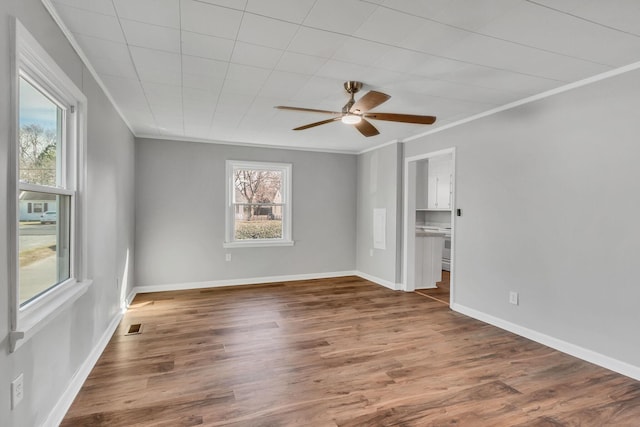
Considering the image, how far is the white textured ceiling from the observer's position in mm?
1848

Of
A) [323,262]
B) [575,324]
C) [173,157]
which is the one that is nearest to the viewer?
[575,324]

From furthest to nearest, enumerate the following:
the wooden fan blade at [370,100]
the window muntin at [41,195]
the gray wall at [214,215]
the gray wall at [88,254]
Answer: the gray wall at [214,215] → the wooden fan blade at [370,100] → the window muntin at [41,195] → the gray wall at [88,254]

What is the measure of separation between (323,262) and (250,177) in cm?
203

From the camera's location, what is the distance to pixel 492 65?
99.9 inches

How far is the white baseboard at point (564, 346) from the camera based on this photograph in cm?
259

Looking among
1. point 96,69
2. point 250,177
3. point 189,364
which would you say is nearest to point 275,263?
point 250,177

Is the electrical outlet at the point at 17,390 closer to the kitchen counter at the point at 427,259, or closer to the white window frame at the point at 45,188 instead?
the white window frame at the point at 45,188

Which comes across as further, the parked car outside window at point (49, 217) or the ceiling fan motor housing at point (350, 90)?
the ceiling fan motor housing at point (350, 90)

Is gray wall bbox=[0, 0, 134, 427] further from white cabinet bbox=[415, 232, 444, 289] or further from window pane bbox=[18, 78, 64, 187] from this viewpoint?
white cabinet bbox=[415, 232, 444, 289]

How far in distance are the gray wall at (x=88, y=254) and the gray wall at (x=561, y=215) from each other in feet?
12.6

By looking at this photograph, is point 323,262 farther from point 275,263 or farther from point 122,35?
point 122,35

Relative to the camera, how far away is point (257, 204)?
5820mm

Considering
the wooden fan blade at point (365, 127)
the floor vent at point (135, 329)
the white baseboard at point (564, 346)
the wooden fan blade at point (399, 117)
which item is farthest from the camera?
the floor vent at point (135, 329)

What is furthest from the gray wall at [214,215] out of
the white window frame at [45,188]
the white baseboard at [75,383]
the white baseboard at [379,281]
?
the white window frame at [45,188]
